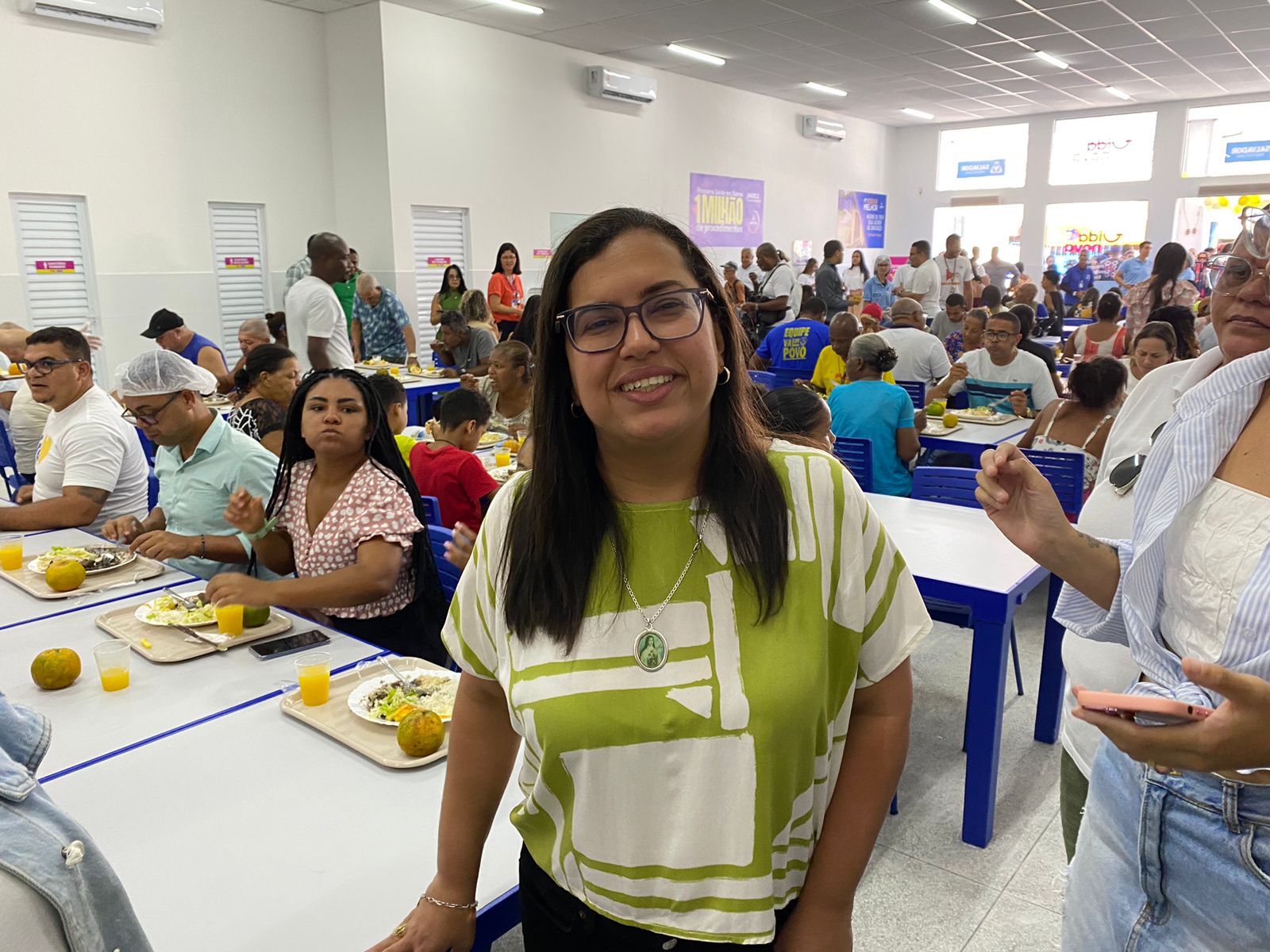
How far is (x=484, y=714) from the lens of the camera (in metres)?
1.26

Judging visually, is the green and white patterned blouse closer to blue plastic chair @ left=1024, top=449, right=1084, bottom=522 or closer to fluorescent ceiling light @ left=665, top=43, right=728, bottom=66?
blue plastic chair @ left=1024, top=449, right=1084, bottom=522

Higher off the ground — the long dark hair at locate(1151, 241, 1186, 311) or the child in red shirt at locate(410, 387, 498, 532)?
the long dark hair at locate(1151, 241, 1186, 311)

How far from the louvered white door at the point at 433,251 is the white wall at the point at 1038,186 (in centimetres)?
1054

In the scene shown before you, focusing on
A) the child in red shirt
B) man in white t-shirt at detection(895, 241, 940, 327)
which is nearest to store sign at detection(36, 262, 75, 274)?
the child in red shirt

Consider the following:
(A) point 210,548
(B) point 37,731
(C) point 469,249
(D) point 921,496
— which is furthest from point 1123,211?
(B) point 37,731

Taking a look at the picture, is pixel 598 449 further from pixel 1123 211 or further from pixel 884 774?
pixel 1123 211

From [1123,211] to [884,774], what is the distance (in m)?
16.3

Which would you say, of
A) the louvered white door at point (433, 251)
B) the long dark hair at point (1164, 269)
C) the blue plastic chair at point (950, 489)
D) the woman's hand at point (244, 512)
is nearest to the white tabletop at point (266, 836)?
the woman's hand at point (244, 512)

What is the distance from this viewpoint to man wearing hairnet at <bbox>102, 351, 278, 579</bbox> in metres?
2.95

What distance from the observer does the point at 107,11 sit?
22.2ft

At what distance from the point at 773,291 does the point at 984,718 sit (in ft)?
25.2

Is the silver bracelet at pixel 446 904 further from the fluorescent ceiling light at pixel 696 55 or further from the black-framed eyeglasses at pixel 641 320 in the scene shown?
the fluorescent ceiling light at pixel 696 55

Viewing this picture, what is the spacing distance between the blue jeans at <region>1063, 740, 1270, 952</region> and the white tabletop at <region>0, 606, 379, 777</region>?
5.21 ft

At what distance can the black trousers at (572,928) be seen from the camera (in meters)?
1.08
